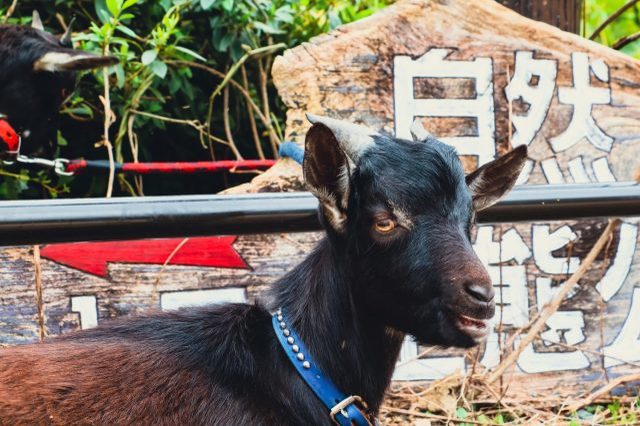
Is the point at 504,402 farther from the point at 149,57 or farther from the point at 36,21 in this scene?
the point at 36,21

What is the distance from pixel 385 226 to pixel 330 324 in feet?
1.32

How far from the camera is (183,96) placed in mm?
6254

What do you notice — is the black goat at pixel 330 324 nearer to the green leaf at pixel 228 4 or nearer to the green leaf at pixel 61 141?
the green leaf at pixel 228 4

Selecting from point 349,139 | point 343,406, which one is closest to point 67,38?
point 349,139

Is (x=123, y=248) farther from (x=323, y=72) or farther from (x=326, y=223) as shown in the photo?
(x=326, y=223)

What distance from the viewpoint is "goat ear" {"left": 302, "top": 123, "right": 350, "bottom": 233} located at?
263 cm

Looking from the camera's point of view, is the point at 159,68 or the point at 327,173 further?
the point at 159,68

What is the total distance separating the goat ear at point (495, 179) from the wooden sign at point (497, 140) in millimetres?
1655

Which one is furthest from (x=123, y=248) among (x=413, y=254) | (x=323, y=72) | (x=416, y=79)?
(x=413, y=254)

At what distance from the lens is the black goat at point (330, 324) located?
2.59 metres

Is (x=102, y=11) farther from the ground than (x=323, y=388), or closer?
farther from the ground

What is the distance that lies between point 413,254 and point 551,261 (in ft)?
8.07

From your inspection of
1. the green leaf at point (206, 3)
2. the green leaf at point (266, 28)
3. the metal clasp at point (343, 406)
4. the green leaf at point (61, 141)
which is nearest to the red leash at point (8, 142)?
the green leaf at point (61, 141)

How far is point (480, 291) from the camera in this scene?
8.33ft
